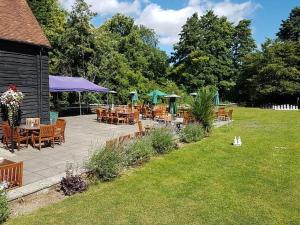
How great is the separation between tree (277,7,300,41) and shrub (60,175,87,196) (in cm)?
4978

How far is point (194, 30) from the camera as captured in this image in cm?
4666

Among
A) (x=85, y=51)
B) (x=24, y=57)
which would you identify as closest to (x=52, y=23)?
(x=85, y=51)

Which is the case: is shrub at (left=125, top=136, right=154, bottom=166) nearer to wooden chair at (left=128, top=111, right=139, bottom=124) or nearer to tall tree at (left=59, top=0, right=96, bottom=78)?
wooden chair at (left=128, top=111, right=139, bottom=124)

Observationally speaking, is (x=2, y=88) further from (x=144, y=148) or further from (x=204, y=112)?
(x=204, y=112)

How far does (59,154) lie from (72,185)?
351 cm

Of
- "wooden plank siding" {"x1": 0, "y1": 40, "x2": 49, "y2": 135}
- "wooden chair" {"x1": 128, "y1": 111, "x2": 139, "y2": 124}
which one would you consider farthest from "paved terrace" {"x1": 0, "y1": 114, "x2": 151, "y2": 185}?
"wooden chair" {"x1": 128, "y1": 111, "x2": 139, "y2": 124}

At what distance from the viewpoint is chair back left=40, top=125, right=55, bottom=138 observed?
11.3 meters

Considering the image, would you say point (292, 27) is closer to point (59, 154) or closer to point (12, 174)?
point (59, 154)

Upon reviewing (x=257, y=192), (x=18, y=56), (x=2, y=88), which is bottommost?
(x=257, y=192)

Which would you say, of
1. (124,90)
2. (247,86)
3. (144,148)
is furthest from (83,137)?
(247,86)

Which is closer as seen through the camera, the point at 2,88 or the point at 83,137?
the point at 2,88

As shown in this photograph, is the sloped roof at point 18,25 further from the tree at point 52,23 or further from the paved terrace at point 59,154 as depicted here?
the tree at point 52,23

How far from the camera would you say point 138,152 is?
9.91m

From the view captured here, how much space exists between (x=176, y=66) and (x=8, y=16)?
118ft
